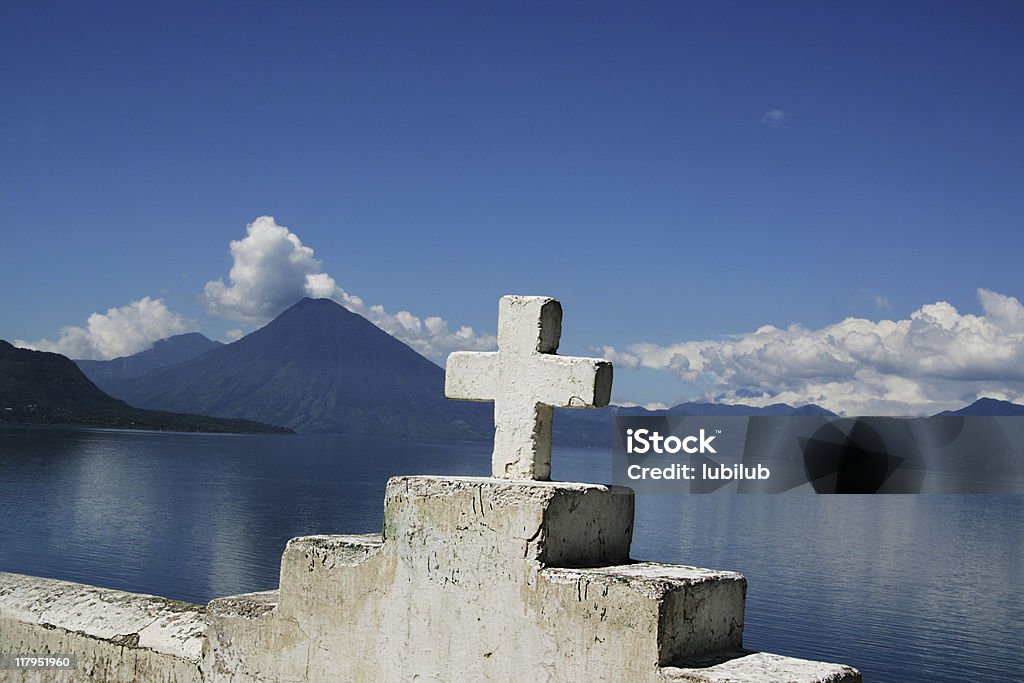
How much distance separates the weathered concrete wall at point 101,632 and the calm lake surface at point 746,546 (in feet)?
81.5

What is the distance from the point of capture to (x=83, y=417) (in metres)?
168

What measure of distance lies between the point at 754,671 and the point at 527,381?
5.38 ft

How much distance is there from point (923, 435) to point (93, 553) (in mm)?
99775

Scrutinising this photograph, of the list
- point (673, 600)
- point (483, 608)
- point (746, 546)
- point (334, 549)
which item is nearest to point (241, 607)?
point (334, 549)

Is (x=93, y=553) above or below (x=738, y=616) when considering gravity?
below

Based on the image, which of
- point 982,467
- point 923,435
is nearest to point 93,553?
point 923,435

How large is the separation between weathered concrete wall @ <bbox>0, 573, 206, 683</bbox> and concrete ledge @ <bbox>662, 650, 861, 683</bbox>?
2716 mm

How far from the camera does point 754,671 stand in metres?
3.97

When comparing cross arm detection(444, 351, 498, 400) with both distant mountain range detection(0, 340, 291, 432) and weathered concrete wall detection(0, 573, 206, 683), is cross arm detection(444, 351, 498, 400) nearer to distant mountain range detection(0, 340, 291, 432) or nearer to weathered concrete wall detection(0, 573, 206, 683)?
weathered concrete wall detection(0, 573, 206, 683)

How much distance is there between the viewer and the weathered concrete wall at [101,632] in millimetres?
5566

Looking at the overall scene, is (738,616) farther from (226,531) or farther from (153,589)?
(226,531)

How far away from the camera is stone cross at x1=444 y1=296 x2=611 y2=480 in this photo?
4754mm

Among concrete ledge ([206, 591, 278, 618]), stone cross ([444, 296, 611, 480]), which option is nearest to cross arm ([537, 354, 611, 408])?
stone cross ([444, 296, 611, 480])
